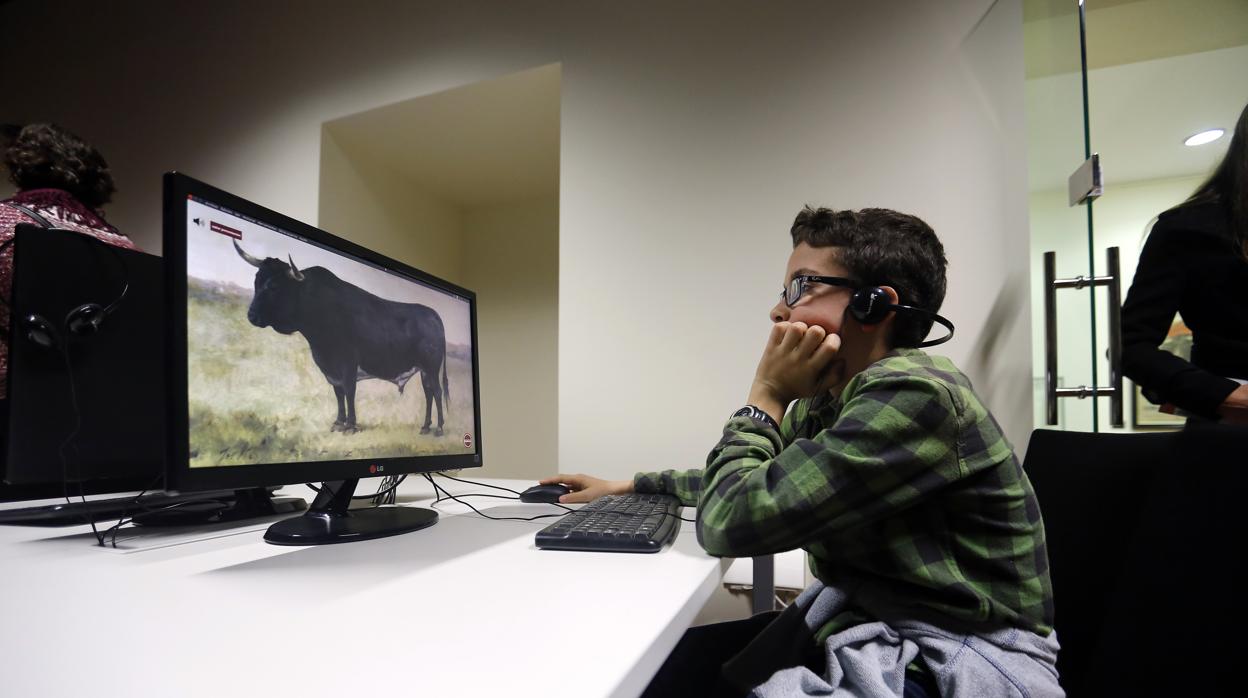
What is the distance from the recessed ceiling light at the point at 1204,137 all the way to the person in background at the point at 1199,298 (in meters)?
1.25

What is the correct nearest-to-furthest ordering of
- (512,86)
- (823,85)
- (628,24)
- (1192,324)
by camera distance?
1. (1192,324)
2. (823,85)
3. (628,24)
4. (512,86)

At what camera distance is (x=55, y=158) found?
5.36 feet

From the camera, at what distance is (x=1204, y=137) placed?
2.53m

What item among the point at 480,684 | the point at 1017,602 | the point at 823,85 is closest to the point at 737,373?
the point at 823,85

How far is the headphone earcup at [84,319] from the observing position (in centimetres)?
88

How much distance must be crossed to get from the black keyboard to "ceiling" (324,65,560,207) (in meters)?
1.85

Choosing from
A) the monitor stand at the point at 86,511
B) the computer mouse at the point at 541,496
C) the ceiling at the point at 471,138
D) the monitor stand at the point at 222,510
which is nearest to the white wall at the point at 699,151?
the ceiling at the point at 471,138

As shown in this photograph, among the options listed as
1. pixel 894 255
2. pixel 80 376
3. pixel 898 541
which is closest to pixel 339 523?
pixel 80 376

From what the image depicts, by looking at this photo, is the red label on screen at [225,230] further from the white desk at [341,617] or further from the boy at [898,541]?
the boy at [898,541]

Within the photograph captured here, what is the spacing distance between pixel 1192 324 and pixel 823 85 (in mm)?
1132

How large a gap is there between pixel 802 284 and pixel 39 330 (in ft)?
3.65

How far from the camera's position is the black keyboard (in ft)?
2.58

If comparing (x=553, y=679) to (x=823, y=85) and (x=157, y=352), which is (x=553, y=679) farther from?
(x=823, y=85)

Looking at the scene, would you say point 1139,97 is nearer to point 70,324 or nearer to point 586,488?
point 586,488
